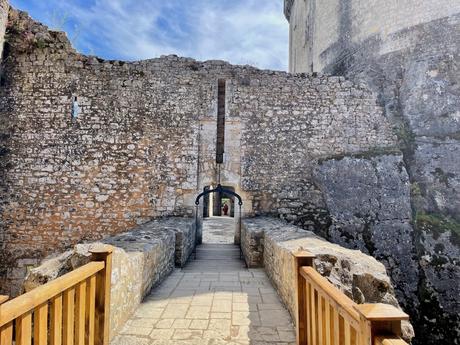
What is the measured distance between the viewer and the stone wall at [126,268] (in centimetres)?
327

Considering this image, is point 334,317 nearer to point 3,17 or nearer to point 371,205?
point 371,205

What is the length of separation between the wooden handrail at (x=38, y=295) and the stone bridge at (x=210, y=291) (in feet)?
2.53

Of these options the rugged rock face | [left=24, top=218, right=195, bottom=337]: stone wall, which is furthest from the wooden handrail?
the rugged rock face

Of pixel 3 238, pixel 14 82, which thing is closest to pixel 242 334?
pixel 3 238

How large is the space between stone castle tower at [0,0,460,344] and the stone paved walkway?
3.80 meters

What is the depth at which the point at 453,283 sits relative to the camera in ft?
23.9

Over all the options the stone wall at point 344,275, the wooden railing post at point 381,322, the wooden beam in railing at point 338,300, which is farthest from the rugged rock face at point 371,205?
the wooden railing post at point 381,322

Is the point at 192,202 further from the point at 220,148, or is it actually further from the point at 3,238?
the point at 3,238

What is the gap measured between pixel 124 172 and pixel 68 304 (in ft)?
22.5

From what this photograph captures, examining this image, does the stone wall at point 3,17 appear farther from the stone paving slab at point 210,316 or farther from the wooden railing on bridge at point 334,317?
the wooden railing on bridge at point 334,317

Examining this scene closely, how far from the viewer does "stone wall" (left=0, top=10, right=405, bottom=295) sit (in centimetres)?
851

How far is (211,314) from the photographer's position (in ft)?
12.7

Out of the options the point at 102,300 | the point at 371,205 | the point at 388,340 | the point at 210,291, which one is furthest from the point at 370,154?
the point at 388,340

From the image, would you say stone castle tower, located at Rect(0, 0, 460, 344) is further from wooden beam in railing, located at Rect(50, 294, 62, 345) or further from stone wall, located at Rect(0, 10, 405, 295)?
wooden beam in railing, located at Rect(50, 294, 62, 345)
